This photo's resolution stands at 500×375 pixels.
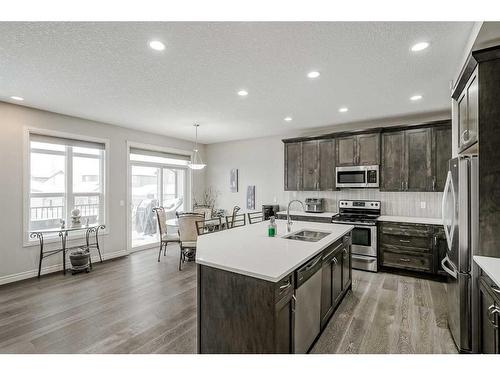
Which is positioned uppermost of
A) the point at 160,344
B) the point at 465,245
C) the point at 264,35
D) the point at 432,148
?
the point at 264,35

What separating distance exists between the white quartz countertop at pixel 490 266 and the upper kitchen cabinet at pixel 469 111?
2.91 ft

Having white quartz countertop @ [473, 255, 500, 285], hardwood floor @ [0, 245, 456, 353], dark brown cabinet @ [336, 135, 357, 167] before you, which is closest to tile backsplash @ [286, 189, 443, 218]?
dark brown cabinet @ [336, 135, 357, 167]

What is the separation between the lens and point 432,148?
405cm

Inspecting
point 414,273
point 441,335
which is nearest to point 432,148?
point 414,273

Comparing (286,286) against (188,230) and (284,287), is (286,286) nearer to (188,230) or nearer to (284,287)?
(284,287)

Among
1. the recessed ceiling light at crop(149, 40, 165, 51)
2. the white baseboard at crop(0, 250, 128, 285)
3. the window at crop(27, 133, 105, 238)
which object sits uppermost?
the recessed ceiling light at crop(149, 40, 165, 51)

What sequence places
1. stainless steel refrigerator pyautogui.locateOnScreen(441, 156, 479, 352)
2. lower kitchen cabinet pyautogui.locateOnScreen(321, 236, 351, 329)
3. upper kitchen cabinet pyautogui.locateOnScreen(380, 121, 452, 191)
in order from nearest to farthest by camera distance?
stainless steel refrigerator pyautogui.locateOnScreen(441, 156, 479, 352)
lower kitchen cabinet pyautogui.locateOnScreen(321, 236, 351, 329)
upper kitchen cabinet pyautogui.locateOnScreen(380, 121, 452, 191)

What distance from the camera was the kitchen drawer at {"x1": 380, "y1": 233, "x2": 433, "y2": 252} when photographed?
12.5ft

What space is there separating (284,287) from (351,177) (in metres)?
3.65

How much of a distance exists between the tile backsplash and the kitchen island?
2937 mm

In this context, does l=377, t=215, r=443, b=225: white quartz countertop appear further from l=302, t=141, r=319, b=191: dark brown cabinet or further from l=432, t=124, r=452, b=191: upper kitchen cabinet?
l=302, t=141, r=319, b=191: dark brown cabinet

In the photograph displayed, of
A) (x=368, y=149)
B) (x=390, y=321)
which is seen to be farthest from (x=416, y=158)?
(x=390, y=321)
